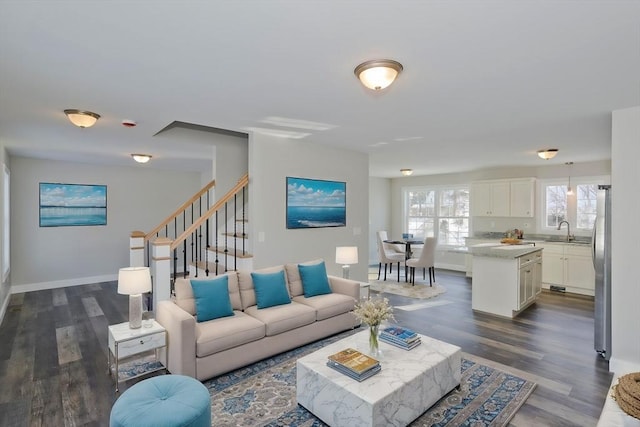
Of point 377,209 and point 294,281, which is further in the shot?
point 377,209

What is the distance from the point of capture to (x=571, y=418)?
2469 mm

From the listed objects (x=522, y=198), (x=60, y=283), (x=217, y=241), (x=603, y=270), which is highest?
(x=522, y=198)

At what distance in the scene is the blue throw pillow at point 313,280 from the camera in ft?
13.7

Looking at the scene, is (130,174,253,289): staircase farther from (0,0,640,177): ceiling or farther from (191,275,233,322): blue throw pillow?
(0,0,640,177): ceiling

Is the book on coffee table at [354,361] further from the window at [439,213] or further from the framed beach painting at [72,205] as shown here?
the window at [439,213]

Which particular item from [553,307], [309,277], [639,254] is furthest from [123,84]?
[553,307]

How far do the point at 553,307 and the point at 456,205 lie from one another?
13.1ft

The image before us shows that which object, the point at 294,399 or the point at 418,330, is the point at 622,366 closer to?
the point at 418,330

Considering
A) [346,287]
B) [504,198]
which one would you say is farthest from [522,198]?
[346,287]

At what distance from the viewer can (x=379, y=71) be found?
2330 millimetres

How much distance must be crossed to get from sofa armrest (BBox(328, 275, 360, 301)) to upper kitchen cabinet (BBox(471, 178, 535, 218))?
4958 mm

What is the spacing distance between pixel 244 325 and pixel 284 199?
2053mm

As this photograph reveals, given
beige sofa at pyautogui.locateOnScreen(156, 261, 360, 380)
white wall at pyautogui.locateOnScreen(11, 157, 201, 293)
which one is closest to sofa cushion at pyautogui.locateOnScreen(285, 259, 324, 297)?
beige sofa at pyautogui.locateOnScreen(156, 261, 360, 380)

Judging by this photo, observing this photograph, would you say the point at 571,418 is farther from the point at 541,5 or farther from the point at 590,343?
the point at 541,5
